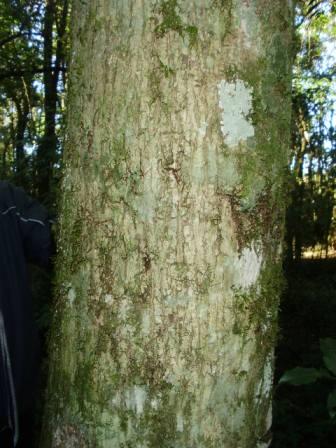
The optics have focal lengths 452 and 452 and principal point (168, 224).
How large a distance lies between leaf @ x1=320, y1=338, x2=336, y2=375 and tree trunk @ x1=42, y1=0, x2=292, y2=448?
621 millimetres

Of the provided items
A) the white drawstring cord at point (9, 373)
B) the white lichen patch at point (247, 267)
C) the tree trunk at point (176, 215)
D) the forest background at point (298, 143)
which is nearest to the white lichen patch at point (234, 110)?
the tree trunk at point (176, 215)

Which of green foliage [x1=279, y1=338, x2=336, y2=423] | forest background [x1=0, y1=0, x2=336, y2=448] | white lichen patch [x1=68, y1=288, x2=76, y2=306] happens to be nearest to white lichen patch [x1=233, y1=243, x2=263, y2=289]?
white lichen patch [x1=68, y1=288, x2=76, y2=306]

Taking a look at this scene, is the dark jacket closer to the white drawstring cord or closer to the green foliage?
the white drawstring cord

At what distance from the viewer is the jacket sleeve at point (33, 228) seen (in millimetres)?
1679

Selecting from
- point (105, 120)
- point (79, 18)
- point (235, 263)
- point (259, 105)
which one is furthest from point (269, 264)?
point (79, 18)

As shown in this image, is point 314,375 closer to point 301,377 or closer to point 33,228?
point 301,377

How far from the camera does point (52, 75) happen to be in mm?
8578

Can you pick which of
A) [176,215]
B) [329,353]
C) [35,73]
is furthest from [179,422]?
[35,73]

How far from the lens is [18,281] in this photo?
Result: 1697 mm

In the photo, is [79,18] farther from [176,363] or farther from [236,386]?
[236,386]

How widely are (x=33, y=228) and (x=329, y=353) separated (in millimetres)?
1167

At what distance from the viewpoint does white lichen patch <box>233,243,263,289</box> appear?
1.00 m

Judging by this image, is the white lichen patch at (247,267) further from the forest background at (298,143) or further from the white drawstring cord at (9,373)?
the forest background at (298,143)

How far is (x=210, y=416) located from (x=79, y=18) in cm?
98
